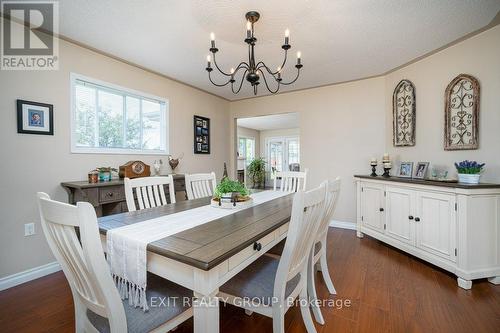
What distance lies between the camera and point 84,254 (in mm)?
775

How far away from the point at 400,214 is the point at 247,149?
20.5 ft

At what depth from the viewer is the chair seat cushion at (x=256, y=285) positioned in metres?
1.17

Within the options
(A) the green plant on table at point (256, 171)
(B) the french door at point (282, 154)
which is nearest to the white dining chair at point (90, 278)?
A: (A) the green plant on table at point (256, 171)

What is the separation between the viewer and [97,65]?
2.53 m

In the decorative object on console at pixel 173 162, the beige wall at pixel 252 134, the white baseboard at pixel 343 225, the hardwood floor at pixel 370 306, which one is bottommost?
the hardwood floor at pixel 370 306

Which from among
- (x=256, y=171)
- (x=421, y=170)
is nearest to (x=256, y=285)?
(x=421, y=170)

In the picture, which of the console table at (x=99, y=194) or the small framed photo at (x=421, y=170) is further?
the small framed photo at (x=421, y=170)

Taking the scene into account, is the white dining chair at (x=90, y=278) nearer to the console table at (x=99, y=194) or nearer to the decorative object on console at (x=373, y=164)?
the console table at (x=99, y=194)

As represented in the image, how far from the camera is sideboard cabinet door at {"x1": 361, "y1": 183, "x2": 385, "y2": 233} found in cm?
287

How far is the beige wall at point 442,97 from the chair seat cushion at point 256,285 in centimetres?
234

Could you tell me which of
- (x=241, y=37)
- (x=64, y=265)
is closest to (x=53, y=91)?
(x=241, y=37)

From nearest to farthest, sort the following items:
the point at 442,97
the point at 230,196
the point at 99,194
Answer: the point at 230,196 < the point at 99,194 < the point at 442,97

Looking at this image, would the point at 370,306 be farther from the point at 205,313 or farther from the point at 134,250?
the point at 134,250

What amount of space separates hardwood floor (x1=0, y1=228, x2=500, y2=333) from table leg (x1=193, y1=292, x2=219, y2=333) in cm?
74
